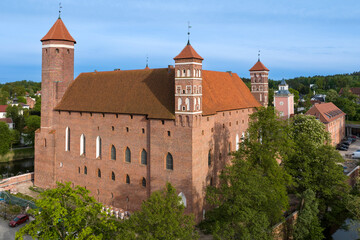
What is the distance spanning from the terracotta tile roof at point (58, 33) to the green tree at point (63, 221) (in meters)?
20.8

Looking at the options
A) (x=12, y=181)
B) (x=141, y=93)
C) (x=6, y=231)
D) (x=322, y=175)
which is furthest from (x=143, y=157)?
(x=12, y=181)

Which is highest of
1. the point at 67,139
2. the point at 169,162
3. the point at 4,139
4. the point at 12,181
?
the point at 67,139

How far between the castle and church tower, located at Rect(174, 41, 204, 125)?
0.25 ft

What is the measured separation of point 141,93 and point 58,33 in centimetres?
1295

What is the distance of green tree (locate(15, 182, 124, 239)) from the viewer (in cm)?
1501

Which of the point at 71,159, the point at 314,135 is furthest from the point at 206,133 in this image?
the point at 314,135

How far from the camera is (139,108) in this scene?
26297 millimetres

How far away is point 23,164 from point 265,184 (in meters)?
43.1

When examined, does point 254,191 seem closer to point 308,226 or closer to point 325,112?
point 308,226

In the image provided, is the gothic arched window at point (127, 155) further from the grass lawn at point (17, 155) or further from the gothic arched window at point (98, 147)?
the grass lawn at point (17, 155)

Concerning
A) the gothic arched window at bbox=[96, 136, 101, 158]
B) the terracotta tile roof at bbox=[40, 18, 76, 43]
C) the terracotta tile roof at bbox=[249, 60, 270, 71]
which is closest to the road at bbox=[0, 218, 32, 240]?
the gothic arched window at bbox=[96, 136, 101, 158]

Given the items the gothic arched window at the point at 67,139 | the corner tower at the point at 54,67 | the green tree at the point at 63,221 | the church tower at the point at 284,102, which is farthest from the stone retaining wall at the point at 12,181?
the church tower at the point at 284,102

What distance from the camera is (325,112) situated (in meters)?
55.9

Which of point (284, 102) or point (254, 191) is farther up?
point (284, 102)
